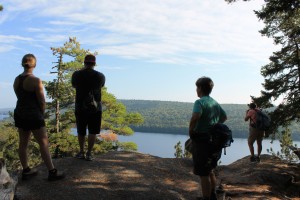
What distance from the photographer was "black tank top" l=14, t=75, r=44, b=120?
18.6 feet

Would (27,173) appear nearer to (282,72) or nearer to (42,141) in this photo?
(42,141)

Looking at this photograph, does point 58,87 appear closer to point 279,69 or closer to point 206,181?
point 279,69

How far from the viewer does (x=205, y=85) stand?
5.25 meters

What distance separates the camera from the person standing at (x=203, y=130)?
16.7 feet

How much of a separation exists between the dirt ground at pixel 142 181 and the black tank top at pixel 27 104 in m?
1.33

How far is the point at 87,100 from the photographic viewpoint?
6.67 meters

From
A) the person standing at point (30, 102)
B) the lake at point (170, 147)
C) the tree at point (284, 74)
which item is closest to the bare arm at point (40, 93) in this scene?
the person standing at point (30, 102)

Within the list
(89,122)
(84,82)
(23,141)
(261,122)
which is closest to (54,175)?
(23,141)

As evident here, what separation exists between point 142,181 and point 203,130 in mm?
2134

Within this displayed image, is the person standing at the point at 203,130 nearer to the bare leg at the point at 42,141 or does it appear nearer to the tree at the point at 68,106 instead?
the bare leg at the point at 42,141

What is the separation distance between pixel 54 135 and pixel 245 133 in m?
148

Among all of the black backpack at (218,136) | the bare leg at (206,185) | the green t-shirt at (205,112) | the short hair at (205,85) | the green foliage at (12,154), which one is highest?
the short hair at (205,85)

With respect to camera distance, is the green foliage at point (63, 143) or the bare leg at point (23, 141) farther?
the green foliage at point (63, 143)

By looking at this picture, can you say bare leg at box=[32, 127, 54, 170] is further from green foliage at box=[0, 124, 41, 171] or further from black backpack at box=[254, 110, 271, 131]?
green foliage at box=[0, 124, 41, 171]
